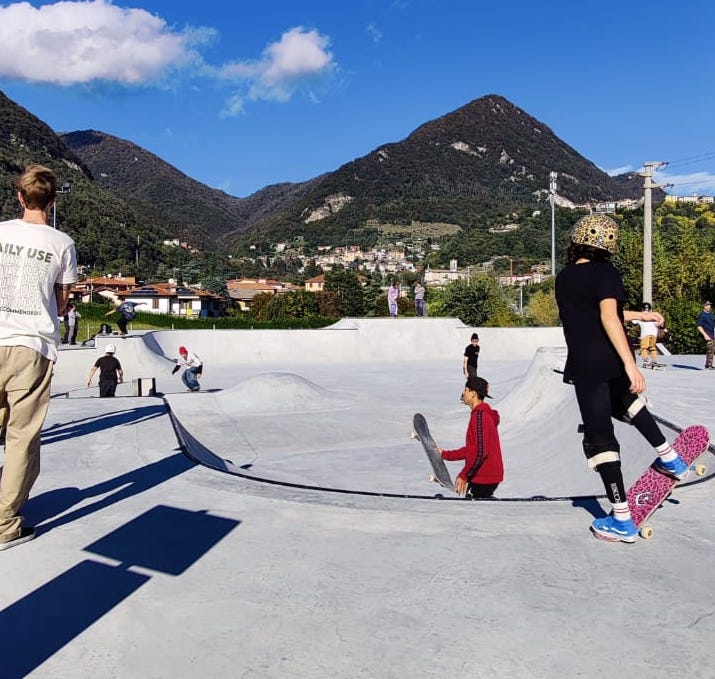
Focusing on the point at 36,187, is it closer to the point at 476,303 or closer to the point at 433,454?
the point at 433,454

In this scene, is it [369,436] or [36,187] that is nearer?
[36,187]

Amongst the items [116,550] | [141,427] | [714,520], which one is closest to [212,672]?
[116,550]

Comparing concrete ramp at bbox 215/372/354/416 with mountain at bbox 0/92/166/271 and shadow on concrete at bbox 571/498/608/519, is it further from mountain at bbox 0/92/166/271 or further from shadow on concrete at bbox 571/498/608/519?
mountain at bbox 0/92/166/271

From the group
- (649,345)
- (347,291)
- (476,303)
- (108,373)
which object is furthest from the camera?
(347,291)

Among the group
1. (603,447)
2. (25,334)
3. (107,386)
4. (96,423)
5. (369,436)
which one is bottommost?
(369,436)

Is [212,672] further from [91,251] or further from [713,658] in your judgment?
[91,251]

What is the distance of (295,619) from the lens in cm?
243

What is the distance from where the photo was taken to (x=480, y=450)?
14.7ft

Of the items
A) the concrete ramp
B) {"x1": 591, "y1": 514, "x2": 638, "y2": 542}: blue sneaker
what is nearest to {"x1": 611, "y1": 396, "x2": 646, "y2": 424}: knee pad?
{"x1": 591, "y1": 514, "x2": 638, "y2": 542}: blue sneaker

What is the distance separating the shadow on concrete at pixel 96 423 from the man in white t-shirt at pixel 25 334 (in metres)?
3.28

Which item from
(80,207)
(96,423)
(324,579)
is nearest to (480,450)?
(324,579)

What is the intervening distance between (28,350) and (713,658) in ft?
9.70

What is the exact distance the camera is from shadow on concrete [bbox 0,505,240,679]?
7.39 feet

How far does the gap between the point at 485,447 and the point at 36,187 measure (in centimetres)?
299
